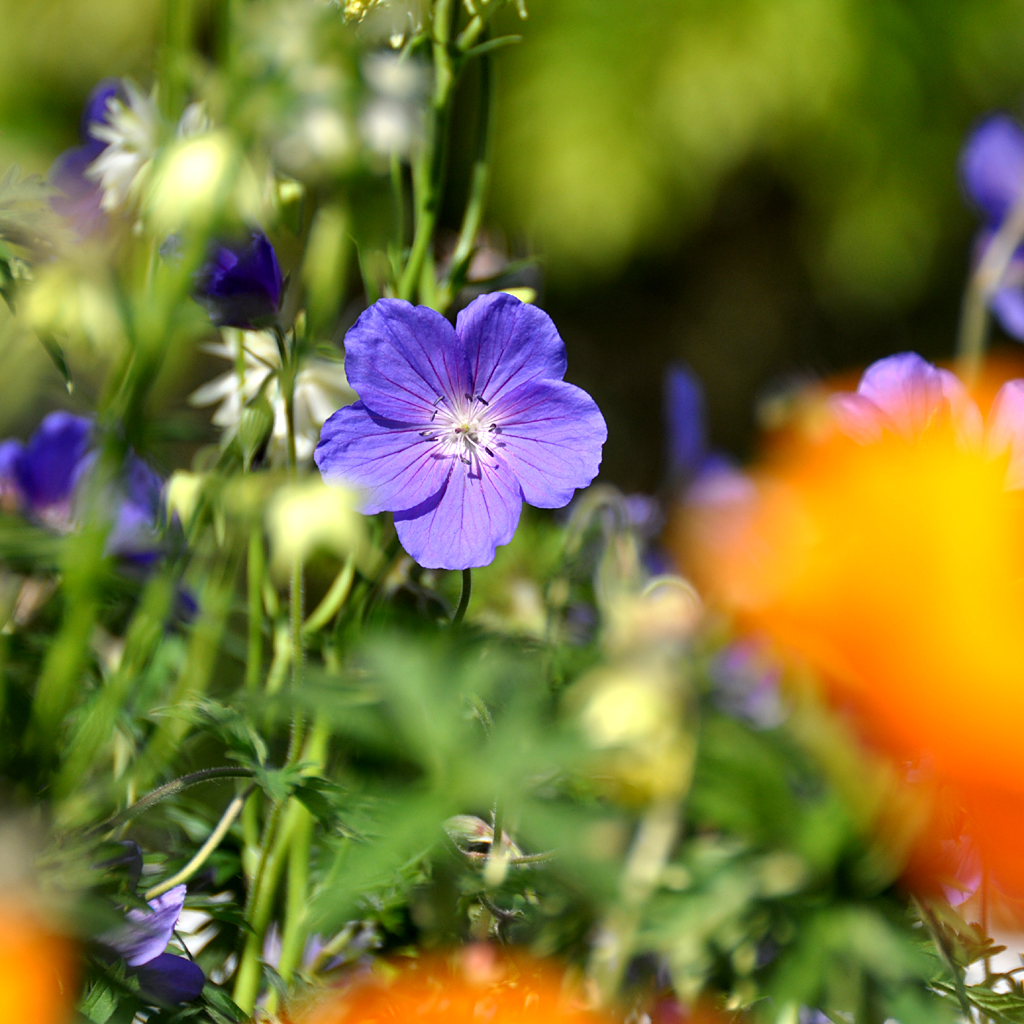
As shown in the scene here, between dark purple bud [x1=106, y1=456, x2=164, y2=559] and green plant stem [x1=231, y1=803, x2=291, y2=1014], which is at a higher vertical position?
dark purple bud [x1=106, y1=456, x2=164, y2=559]

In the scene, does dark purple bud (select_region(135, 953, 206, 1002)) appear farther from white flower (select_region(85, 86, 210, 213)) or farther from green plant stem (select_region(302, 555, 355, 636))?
white flower (select_region(85, 86, 210, 213))

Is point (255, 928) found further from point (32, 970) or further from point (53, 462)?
point (53, 462)

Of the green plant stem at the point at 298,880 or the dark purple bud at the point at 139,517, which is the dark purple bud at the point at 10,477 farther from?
the green plant stem at the point at 298,880

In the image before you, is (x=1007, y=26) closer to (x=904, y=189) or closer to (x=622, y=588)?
(x=904, y=189)

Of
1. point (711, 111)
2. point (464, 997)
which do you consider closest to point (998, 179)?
point (464, 997)

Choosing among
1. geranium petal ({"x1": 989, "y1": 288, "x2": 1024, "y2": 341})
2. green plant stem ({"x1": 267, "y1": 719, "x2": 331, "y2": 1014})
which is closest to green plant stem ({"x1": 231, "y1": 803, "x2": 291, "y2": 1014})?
green plant stem ({"x1": 267, "y1": 719, "x2": 331, "y2": 1014})

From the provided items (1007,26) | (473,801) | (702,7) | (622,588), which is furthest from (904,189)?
(473,801)
